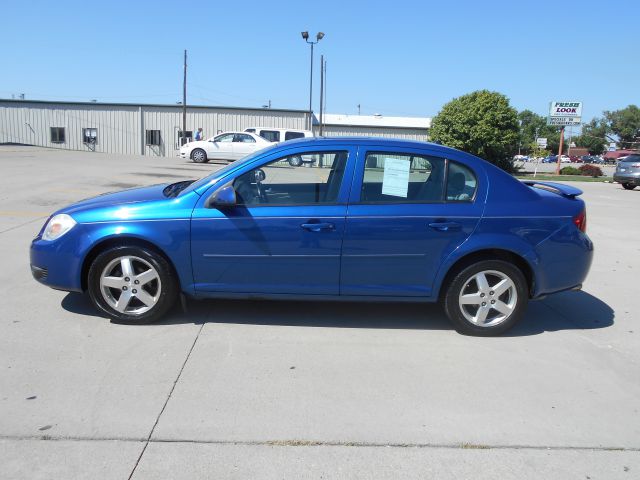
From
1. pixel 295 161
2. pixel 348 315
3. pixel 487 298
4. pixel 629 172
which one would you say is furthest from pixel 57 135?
pixel 487 298

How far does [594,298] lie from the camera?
5918 millimetres

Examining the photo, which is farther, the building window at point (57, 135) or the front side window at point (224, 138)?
the building window at point (57, 135)

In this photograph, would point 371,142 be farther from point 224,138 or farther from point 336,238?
point 224,138

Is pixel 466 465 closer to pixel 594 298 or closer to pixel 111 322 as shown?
pixel 111 322

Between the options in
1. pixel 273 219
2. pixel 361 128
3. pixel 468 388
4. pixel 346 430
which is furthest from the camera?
pixel 361 128

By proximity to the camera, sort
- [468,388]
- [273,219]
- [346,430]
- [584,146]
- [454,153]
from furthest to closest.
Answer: [584,146] → [454,153] → [273,219] → [468,388] → [346,430]

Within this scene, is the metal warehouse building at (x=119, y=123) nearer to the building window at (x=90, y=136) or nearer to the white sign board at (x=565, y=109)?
the building window at (x=90, y=136)

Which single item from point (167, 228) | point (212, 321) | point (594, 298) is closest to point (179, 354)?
point (212, 321)

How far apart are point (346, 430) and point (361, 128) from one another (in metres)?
49.5

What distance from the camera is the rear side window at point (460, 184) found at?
454 centimetres

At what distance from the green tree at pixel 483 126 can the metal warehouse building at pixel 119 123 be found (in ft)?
39.1

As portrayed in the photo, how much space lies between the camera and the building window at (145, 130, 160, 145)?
41062 millimetres

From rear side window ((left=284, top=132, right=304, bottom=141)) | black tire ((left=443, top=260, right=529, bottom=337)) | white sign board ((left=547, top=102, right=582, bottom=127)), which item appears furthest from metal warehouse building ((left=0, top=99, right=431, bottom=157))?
black tire ((left=443, top=260, right=529, bottom=337))

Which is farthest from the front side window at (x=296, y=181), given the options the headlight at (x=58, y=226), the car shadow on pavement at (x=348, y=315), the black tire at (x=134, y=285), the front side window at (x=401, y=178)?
the headlight at (x=58, y=226)
